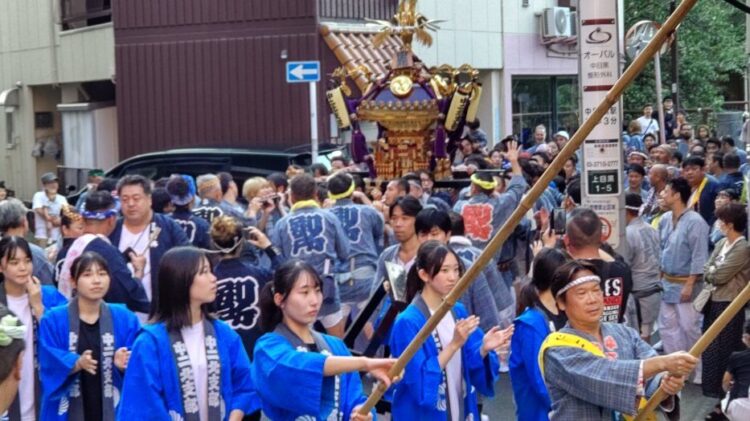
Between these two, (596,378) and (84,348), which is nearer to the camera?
(596,378)

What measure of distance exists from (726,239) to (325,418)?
4.70 meters

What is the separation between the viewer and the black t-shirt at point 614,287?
6.50 metres

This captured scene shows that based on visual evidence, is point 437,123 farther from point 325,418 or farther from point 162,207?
point 325,418

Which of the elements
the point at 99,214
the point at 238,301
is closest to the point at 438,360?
the point at 238,301

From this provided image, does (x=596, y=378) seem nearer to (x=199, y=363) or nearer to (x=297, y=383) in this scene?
(x=297, y=383)

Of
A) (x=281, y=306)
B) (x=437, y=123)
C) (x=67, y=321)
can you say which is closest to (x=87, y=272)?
(x=67, y=321)

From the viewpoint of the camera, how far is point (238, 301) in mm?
7367

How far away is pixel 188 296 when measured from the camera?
532 cm

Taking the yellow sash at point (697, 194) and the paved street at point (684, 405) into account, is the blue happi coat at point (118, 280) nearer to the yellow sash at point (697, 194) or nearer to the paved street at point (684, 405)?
the paved street at point (684, 405)

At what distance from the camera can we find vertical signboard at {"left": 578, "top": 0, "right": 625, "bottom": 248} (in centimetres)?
725

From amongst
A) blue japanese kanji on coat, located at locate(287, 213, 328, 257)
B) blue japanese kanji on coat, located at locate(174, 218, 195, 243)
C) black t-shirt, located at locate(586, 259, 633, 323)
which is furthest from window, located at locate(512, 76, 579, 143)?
black t-shirt, located at locate(586, 259, 633, 323)

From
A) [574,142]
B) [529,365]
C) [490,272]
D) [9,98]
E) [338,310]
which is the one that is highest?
[9,98]

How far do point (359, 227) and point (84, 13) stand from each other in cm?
1594

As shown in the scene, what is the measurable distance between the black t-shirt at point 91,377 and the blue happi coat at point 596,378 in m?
2.51
